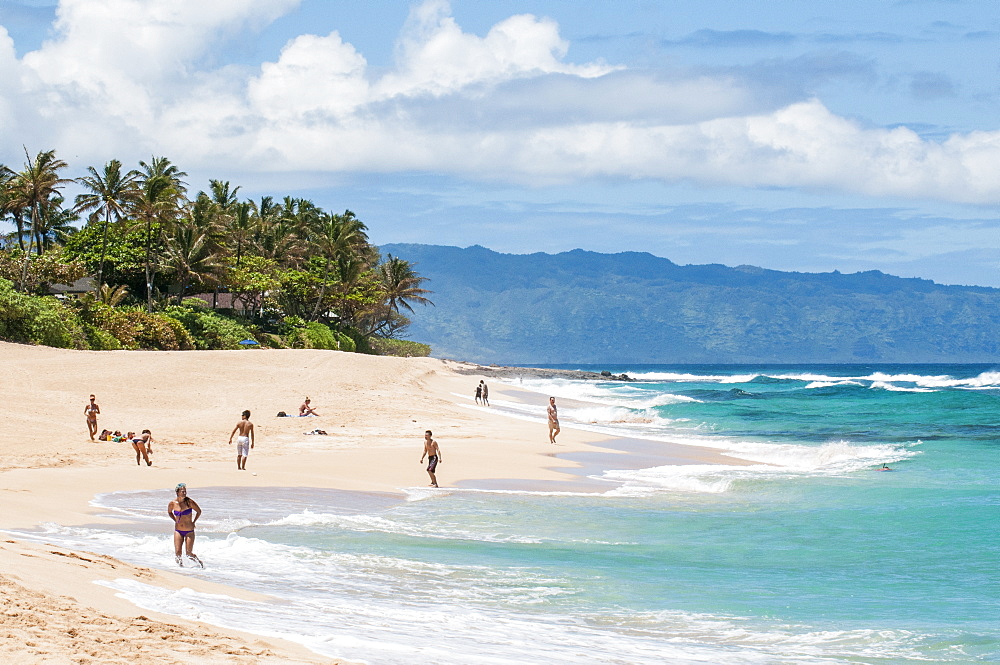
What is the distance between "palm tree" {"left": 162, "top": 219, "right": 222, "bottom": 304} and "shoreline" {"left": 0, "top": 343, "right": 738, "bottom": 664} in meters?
11.5

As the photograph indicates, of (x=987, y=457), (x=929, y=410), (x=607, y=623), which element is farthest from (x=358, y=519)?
(x=929, y=410)

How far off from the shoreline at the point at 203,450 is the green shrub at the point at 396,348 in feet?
106

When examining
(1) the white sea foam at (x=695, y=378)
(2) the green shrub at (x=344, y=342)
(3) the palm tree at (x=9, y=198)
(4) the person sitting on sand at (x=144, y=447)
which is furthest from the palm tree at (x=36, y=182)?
(1) the white sea foam at (x=695, y=378)

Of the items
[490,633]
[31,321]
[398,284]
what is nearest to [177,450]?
[490,633]

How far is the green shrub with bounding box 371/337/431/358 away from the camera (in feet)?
250

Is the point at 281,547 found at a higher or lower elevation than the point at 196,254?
lower

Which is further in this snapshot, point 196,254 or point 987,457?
point 196,254

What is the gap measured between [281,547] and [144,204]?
42400mm

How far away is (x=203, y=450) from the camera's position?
21312 mm

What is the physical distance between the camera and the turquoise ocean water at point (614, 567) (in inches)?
349

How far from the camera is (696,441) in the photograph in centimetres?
3038

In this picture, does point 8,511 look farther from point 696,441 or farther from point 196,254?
point 196,254

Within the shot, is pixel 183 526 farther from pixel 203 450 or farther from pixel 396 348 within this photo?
pixel 396 348

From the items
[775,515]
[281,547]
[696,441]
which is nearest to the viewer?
[281,547]
